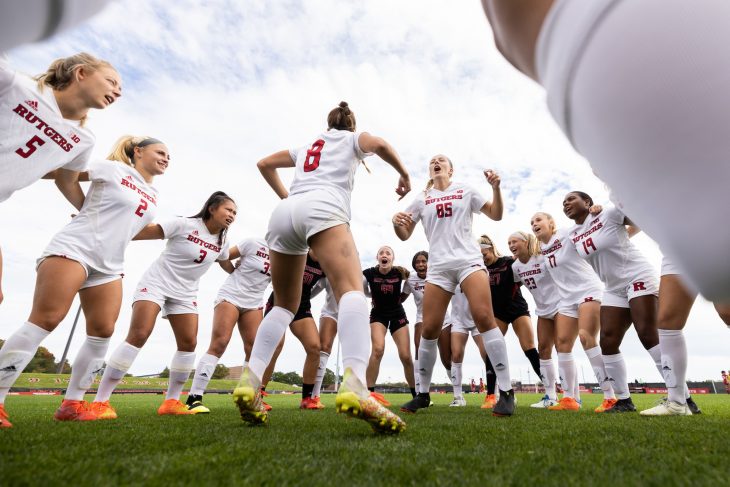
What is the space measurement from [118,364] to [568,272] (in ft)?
18.9

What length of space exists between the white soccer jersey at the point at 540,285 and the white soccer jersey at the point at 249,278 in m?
4.09

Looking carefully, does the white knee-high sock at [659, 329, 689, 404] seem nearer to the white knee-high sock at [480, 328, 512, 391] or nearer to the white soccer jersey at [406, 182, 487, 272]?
the white knee-high sock at [480, 328, 512, 391]

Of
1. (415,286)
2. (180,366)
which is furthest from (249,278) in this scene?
(415,286)

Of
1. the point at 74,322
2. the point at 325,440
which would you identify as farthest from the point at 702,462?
the point at 74,322

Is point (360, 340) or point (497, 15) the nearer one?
point (497, 15)

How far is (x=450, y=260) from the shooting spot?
440cm

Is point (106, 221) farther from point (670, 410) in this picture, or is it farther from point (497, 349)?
point (670, 410)

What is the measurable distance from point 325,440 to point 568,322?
200 inches

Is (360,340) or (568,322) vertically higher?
(568,322)

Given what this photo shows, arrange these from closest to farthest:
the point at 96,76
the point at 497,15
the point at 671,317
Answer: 1. the point at 497,15
2. the point at 96,76
3. the point at 671,317

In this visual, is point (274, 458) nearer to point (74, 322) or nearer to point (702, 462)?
point (702, 462)

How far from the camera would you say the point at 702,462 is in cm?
148

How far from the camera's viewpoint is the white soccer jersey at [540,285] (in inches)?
262

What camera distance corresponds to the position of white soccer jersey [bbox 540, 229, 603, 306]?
19.6 ft
